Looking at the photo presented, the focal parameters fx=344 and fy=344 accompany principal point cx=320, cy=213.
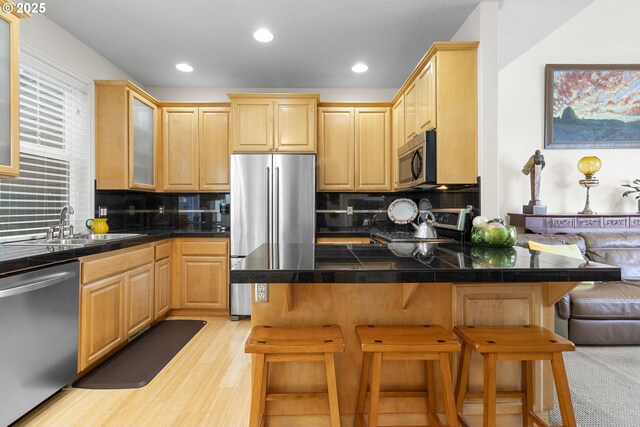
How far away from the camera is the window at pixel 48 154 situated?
2508 mm

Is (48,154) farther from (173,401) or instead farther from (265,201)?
(173,401)

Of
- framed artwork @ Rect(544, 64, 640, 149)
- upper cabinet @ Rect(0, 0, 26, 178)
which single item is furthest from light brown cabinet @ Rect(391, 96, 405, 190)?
upper cabinet @ Rect(0, 0, 26, 178)

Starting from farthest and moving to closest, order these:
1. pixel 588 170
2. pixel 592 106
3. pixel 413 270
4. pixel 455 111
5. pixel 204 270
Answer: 1. pixel 592 106
2. pixel 204 270
3. pixel 588 170
4. pixel 455 111
5. pixel 413 270

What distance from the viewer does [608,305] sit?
2.70 meters

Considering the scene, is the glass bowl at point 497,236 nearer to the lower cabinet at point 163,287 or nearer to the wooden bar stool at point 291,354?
the wooden bar stool at point 291,354

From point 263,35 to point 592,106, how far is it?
3587 mm

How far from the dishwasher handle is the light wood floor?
74cm

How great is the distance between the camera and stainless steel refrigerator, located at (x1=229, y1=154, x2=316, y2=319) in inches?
140

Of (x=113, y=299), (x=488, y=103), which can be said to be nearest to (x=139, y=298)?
(x=113, y=299)

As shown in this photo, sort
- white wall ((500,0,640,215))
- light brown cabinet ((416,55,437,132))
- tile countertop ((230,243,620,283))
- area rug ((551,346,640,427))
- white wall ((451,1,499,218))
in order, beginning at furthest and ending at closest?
white wall ((500,0,640,215)) < light brown cabinet ((416,55,437,132)) < white wall ((451,1,499,218)) < area rug ((551,346,640,427)) < tile countertop ((230,243,620,283))

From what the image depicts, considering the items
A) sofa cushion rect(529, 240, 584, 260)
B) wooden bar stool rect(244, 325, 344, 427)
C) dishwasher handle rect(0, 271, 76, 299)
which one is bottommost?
wooden bar stool rect(244, 325, 344, 427)

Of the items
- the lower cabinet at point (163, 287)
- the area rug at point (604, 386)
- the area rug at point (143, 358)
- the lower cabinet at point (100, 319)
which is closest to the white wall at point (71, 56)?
the lower cabinet at point (163, 287)

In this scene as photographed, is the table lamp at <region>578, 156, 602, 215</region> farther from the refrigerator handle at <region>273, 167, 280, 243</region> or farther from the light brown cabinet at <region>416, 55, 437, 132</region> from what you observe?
the refrigerator handle at <region>273, 167, 280, 243</region>

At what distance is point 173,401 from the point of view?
2.05m
